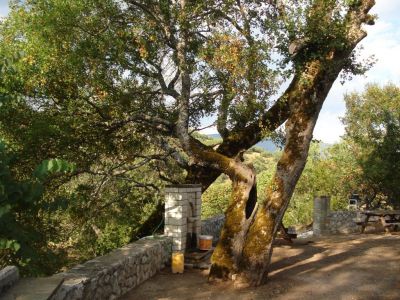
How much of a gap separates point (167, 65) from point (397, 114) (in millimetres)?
16377

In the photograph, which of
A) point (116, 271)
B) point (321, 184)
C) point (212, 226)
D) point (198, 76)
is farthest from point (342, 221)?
point (116, 271)

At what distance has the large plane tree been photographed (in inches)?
371

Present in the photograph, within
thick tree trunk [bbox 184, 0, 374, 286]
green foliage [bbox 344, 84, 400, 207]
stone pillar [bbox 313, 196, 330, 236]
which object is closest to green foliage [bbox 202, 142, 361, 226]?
green foliage [bbox 344, 84, 400, 207]

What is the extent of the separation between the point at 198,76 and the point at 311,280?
22.2 ft

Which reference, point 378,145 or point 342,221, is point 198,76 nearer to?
point 342,221

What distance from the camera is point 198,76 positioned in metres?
13.0

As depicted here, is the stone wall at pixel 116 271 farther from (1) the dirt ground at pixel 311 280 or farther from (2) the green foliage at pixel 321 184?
(2) the green foliage at pixel 321 184

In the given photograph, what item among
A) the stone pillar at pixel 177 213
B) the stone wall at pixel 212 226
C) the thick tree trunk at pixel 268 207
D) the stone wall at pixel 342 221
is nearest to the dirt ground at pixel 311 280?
the thick tree trunk at pixel 268 207

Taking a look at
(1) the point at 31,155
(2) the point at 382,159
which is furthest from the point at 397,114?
(1) the point at 31,155

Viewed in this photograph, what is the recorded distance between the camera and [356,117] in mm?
30328

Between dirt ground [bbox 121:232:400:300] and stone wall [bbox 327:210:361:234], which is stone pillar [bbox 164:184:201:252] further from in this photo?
stone wall [bbox 327:210:361:234]

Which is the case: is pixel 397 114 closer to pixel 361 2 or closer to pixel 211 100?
pixel 211 100

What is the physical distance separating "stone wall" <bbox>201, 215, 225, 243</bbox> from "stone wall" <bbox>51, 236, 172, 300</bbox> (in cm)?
327

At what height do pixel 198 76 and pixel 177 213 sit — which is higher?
pixel 198 76
